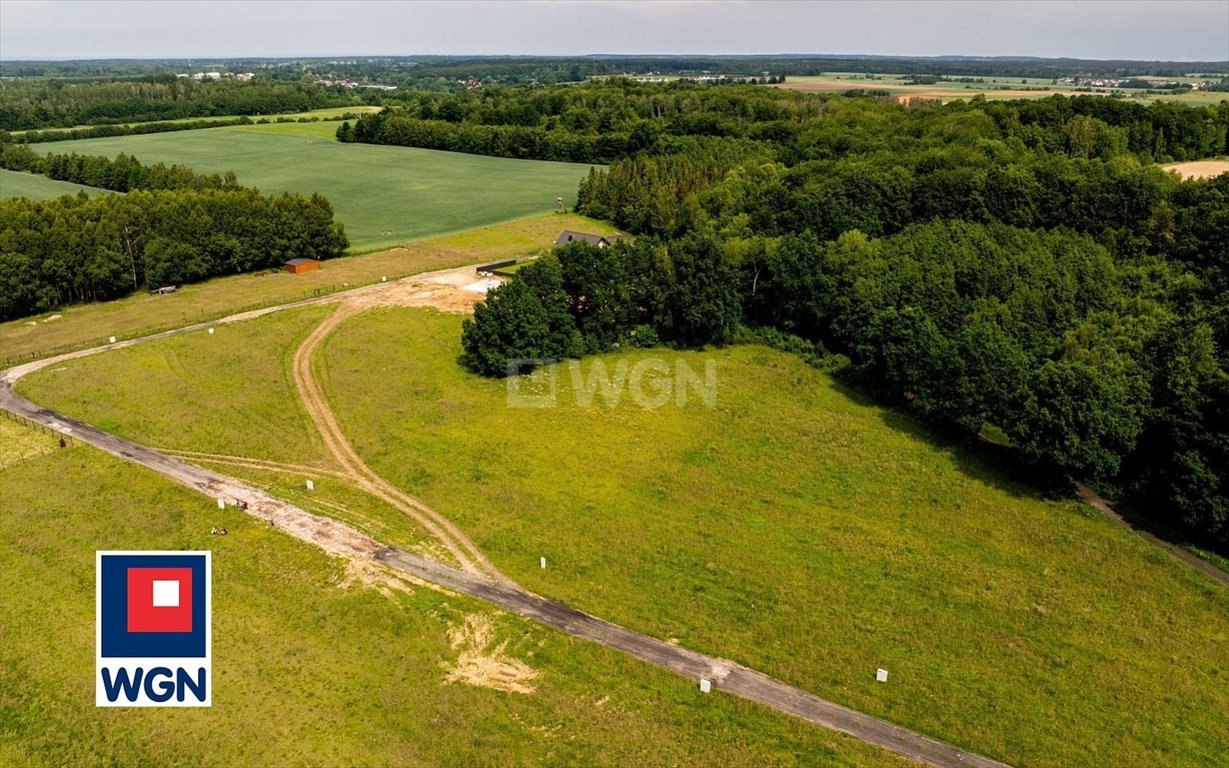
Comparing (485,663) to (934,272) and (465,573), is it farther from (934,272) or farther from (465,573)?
(934,272)

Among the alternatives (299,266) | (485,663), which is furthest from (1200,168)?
(299,266)

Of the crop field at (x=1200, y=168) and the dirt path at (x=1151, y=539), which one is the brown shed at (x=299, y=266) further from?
the crop field at (x=1200, y=168)

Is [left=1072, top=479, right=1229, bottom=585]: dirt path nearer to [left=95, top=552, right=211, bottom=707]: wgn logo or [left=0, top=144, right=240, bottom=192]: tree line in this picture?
[left=95, top=552, right=211, bottom=707]: wgn logo

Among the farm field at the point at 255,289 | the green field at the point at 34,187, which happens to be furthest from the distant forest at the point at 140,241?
the green field at the point at 34,187

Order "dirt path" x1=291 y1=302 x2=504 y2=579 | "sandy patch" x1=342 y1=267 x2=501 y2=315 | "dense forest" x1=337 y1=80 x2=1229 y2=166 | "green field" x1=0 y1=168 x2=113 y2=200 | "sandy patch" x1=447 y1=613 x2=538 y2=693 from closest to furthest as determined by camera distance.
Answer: "sandy patch" x1=447 y1=613 x2=538 y2=693
"dirt path" x1=291 y1=302 x2=504 y2=579
"sandy patch" x1=342 y1=267 x2=501 y2=315
"dense forest" x1=337 y1=80 x2=1229 y2=166
"green field" x1=0 y1=168 x2=113 y2=200

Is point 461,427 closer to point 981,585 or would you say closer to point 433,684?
point 433,684

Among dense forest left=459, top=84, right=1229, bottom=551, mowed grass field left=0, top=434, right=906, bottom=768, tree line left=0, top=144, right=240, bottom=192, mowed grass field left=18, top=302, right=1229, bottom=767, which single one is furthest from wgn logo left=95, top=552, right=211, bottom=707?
tree line left=0, top=144, right=240, bottom=192
